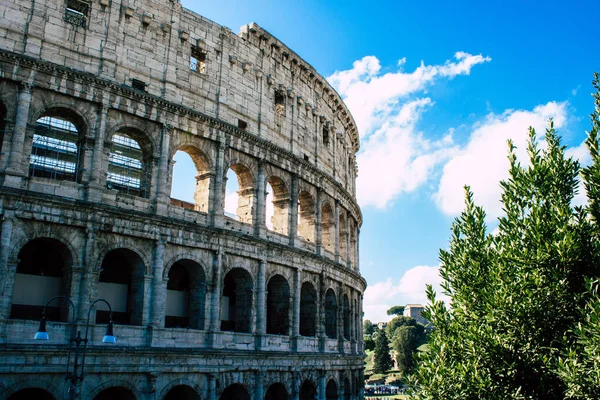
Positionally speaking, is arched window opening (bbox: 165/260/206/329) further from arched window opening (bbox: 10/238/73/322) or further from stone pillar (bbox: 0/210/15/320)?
stone pillar (bbox: 0/210/15/320)

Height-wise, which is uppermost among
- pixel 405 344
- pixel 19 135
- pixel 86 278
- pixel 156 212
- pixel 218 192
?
pixel 19 135

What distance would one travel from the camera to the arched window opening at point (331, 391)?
1110 inches

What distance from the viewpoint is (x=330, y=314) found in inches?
1152

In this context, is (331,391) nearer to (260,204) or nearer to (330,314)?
(330,314)

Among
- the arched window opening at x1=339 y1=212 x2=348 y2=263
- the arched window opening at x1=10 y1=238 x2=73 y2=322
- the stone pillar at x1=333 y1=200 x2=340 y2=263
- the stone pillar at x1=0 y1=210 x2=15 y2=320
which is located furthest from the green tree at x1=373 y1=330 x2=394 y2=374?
the stone pillar at x1=0 y1=210 x2=15 y2=320

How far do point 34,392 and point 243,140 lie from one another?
12259mm

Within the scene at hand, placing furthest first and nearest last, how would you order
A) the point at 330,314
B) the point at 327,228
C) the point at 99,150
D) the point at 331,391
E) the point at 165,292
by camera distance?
the point at 327,228 < the point at 330,314 < the point at 331,391 < the point at 165,292 < the point at 99,150

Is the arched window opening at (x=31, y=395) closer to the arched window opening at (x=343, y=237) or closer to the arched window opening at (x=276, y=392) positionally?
the arched window opening at (x=276, y=392)

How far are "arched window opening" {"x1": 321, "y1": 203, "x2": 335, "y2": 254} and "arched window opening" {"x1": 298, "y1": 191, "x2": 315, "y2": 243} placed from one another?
1.81m

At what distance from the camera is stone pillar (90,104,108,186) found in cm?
1891

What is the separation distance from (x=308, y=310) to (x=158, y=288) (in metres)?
9.43

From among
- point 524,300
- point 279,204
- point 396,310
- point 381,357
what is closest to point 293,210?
point 279,204

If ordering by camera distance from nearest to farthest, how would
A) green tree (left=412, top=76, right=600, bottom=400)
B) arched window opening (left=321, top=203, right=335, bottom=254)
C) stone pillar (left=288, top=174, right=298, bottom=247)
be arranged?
green tree (left=412, top=76, right=600, bottom=400) → stone pillar (left=288, top=174, right=298, bottom=247) → arched window opening (left=321, top=203, right=335, bottom=254)

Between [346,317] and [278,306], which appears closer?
[278,306]
